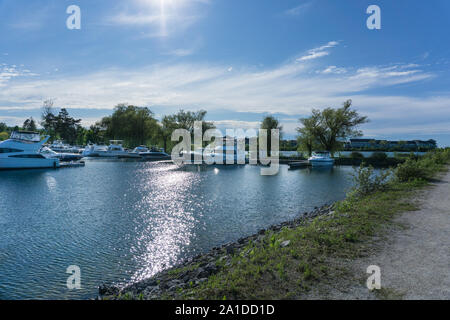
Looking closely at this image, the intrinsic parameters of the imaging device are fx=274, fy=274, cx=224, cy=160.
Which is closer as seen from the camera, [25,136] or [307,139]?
[25,136]

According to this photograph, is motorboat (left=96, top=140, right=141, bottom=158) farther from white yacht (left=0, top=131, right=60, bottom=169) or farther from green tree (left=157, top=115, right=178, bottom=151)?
white yacht (left=0, top=131, right=60, bottom=169)

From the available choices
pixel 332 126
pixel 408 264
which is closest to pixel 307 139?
pixel 332 126

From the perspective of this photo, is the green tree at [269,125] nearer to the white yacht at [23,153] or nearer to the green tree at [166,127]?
the green tree at [166,127]

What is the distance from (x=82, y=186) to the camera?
26453mm

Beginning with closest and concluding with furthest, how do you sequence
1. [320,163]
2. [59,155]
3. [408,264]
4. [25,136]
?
[408,264], [25,136], [320,163], [59,155]

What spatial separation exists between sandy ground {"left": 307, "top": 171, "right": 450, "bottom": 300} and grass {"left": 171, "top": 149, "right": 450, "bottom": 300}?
0.28 m

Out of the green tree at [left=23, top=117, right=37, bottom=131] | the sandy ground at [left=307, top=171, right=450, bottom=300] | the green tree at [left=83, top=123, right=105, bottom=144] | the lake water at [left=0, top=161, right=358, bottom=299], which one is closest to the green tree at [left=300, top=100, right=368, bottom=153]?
the lake water at [left=0, top=161, right=358, bottom=299]

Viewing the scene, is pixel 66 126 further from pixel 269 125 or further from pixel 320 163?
pixel 320 163

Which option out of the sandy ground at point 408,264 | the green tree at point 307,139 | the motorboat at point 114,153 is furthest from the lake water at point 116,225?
the motorboat at point 114,153

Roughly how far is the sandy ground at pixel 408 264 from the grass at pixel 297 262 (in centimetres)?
28

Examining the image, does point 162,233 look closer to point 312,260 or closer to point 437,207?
point 312,260

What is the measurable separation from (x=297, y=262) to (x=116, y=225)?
1045 centimetres

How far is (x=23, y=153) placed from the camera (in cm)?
4003
